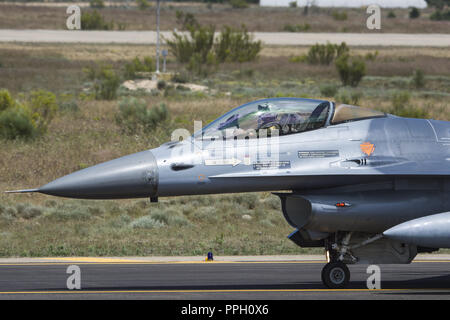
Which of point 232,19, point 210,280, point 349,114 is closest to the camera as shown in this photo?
point 349,114

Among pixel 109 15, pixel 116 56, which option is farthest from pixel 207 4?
pixel 116 56

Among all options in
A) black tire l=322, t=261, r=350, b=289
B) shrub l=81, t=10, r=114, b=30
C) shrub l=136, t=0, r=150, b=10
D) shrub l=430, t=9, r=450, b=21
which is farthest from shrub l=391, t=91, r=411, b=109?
shrub l=136, t=0, r=150, b=10

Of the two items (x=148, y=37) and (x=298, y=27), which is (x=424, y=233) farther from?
(x=298, y=27)

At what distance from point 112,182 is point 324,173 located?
10.3 feet

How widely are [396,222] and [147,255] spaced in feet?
21.6

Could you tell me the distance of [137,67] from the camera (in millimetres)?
54375

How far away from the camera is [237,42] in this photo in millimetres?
64000

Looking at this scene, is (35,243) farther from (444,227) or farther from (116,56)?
(116,56)

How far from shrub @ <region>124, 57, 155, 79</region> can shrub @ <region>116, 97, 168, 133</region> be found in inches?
786

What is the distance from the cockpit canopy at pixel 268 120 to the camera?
11492mm

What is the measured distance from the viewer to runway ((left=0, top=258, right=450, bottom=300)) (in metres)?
11.4

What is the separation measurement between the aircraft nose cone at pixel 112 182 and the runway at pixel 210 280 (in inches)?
59.8

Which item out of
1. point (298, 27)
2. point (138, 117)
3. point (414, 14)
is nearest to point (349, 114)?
point (138, 117)
